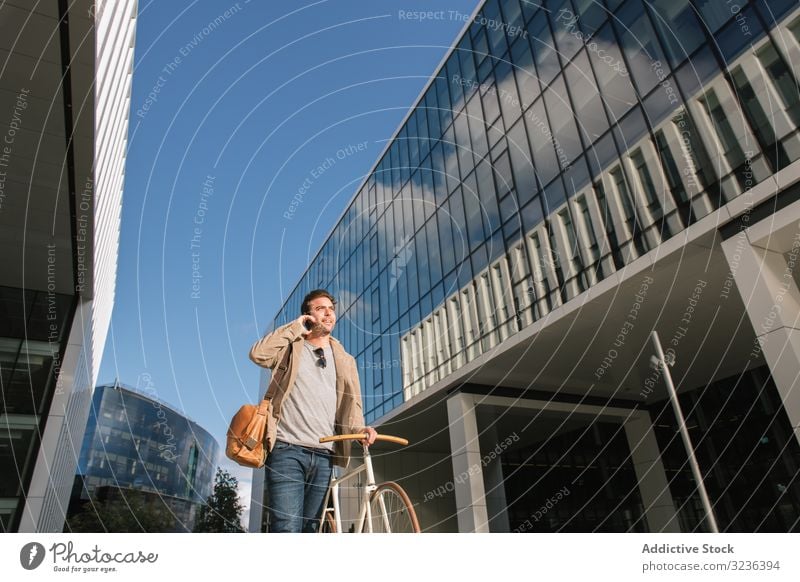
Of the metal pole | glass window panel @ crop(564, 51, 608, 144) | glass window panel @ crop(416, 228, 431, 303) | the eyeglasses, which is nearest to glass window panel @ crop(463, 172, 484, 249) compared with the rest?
glass window panel @ crop(416, 228, 431, 303)

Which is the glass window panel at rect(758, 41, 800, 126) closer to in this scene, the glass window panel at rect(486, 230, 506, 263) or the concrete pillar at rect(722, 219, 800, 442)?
the concrete pillar at rect(722, 219, 800, 442)

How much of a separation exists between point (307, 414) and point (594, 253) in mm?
11145

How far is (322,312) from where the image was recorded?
4344mm

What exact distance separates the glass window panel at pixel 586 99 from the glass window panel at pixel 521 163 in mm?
1998

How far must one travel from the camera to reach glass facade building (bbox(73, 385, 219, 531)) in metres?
86.6

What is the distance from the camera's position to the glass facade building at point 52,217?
6.54 meters

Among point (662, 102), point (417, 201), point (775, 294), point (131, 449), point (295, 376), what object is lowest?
point (295, 376)

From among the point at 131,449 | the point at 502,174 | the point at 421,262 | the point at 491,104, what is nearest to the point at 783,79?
the point at 502,174

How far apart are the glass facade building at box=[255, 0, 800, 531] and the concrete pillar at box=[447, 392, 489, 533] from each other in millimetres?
110

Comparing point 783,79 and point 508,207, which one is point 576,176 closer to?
point 508,207

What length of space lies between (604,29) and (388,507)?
13.5 meters

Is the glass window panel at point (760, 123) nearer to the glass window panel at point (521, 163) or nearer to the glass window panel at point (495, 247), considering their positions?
the glass window panel at point (521, 163)

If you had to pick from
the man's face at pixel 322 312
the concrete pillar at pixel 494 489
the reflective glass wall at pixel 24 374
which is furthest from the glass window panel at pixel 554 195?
the reflective glass wall at pixel 24 374
